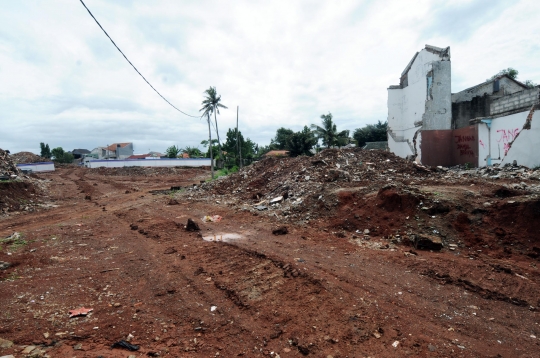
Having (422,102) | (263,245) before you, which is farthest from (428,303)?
(422,102)

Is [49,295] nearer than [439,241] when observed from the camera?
Yes

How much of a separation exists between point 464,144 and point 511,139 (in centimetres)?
291

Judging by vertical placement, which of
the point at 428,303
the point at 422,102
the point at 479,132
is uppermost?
the point at 422,102

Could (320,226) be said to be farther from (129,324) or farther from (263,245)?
(129,324)

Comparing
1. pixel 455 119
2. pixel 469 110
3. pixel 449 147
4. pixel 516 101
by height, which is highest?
pixel 469 110

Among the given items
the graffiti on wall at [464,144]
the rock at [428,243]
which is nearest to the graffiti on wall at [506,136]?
the graffiti on wall at [464,144]

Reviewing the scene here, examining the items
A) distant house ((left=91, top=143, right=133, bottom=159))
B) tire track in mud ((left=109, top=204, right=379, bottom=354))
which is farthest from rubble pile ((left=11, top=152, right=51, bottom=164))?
tire track in mud ((left=109, top=204, right=379, bottom=354))

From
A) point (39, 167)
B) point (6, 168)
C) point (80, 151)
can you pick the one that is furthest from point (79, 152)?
point (6, 168)

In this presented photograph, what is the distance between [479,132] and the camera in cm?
1330

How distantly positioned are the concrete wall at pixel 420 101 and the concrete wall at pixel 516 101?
496 centimetres

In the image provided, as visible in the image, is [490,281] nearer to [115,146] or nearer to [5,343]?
[5,343]

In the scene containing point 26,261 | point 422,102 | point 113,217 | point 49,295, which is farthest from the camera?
point 422,102

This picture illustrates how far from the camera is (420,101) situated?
1928cm

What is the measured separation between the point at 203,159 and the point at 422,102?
110ft
